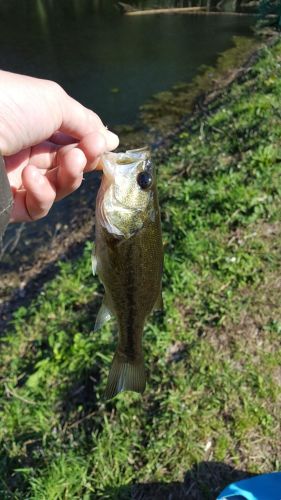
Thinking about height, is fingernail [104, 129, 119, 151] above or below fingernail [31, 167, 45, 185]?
above

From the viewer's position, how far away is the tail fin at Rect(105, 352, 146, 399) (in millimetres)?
2322

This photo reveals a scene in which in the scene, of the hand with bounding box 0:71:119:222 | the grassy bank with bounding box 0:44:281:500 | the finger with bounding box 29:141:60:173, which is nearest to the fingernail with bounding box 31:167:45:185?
the hand with bounding box 0:71:119:222

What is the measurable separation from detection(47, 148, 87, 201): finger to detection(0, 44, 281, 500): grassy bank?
1839 millimetres

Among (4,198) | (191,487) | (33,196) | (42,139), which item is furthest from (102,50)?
(4,198)

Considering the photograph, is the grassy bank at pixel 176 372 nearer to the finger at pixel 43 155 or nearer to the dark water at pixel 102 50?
the finger at pixel 43 155

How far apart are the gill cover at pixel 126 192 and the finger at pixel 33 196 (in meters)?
0.41

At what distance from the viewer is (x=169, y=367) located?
147 inches

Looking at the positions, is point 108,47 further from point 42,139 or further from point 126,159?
point 126,159

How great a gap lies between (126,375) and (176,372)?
145 cm

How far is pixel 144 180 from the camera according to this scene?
2039 millimetres

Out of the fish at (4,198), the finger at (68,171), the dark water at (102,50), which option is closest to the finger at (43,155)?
the finger at (68,171)

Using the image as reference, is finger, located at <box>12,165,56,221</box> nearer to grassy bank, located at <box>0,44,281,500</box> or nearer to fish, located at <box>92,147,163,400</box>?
fish, located at <box>92,147,163,400</box>

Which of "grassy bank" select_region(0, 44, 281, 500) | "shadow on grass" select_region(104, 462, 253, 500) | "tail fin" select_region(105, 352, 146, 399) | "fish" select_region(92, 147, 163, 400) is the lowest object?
"shadow on grass" select_region(104, 462, 253, 500)

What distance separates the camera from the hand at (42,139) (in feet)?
7.02
